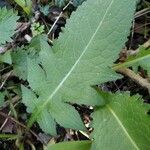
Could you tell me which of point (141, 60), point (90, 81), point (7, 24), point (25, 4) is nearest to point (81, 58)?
point (90, 81)

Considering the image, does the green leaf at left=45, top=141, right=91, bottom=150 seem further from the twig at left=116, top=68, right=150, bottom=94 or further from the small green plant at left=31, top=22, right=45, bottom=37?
the small green plant at left=31, top=22, right=45, bottom=37

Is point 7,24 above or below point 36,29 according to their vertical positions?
above

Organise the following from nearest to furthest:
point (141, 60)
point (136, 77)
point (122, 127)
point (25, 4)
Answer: point (122, 127) < point (141, 60) < point (136, 77) < point (25, 4)

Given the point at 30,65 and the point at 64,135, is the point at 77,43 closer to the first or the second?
the point at 30,65

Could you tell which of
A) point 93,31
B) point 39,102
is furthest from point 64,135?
point 93,31

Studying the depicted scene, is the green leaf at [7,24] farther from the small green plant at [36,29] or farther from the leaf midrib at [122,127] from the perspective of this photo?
the leaf midrib at [122,127]

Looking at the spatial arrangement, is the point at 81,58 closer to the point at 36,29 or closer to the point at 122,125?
the point at 122,125

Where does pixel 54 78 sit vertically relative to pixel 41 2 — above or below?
below
